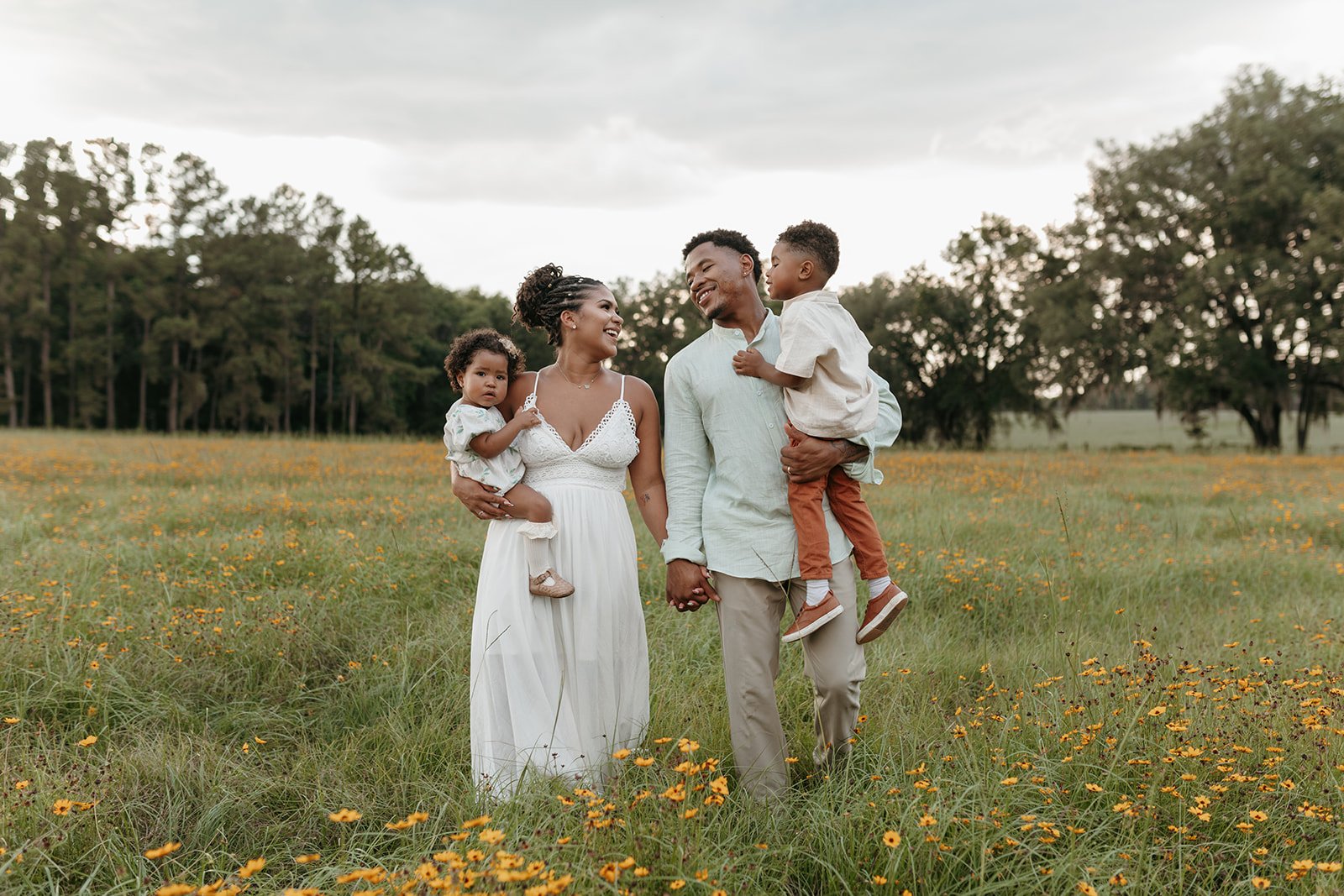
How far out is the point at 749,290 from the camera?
343cm

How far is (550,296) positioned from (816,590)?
5.23 feet

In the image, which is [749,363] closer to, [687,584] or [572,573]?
[687,584]

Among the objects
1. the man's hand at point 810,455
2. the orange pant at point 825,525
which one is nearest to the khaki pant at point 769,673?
the orange pant at point 825,525

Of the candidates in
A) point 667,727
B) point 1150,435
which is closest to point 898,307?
point 1150,435

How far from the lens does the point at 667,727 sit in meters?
3.90

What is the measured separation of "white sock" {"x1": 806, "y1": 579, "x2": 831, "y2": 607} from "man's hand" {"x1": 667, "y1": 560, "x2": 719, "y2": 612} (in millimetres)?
390

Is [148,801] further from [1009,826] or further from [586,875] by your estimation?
[1009,826]

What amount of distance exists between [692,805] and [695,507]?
1102 mm

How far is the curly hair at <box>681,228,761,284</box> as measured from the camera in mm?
3400

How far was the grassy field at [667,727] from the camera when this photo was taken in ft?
8.41

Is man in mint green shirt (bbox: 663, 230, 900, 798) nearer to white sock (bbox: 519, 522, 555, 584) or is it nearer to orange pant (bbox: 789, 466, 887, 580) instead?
orange pant (bbox: 789, 466, 887, 580)

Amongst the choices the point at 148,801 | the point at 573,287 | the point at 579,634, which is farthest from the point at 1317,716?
the point at 148,801

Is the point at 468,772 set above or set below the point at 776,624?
below

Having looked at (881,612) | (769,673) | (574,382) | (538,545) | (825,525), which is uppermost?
(574,382)
